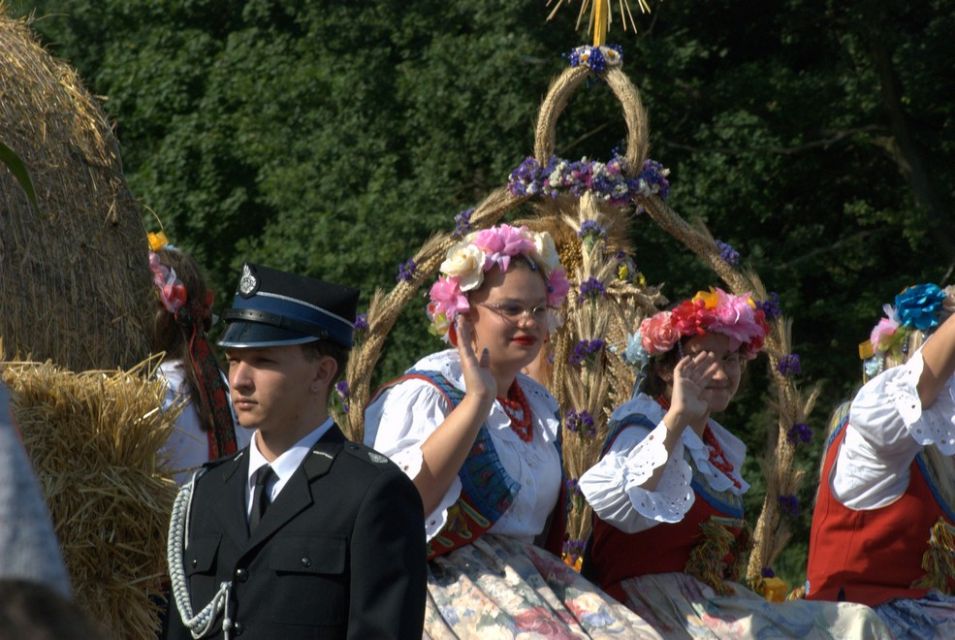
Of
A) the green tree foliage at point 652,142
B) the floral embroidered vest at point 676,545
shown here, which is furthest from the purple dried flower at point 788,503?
the green tree foliage at point 652,142

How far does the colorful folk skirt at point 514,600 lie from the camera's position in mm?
3750

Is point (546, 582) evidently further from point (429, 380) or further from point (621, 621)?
point (429, 380)

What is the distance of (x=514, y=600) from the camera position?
3.81 metres

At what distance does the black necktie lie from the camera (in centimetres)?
283

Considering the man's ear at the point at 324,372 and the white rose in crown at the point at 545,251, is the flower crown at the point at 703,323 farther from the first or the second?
the man's ear at the point at 324,372

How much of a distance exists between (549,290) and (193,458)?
1107 mm

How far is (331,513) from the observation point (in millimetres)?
2756

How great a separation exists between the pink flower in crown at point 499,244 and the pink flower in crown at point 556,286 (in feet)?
0.55

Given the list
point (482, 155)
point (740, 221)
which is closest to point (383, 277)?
point (482, 155)

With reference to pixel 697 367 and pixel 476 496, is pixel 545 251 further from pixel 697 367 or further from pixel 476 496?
pixel 476 496

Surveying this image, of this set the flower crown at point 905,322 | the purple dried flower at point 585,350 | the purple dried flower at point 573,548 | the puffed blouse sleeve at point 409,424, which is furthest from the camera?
the purple dried flower at point 585,350

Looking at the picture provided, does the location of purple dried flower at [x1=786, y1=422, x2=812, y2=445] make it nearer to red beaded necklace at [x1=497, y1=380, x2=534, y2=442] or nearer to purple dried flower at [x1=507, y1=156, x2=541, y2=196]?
purple dried flower at [x1=507, y1=156, x2=541, y2=196]

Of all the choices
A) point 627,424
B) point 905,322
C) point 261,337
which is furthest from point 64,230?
point 905,322

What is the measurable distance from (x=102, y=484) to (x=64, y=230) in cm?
95
